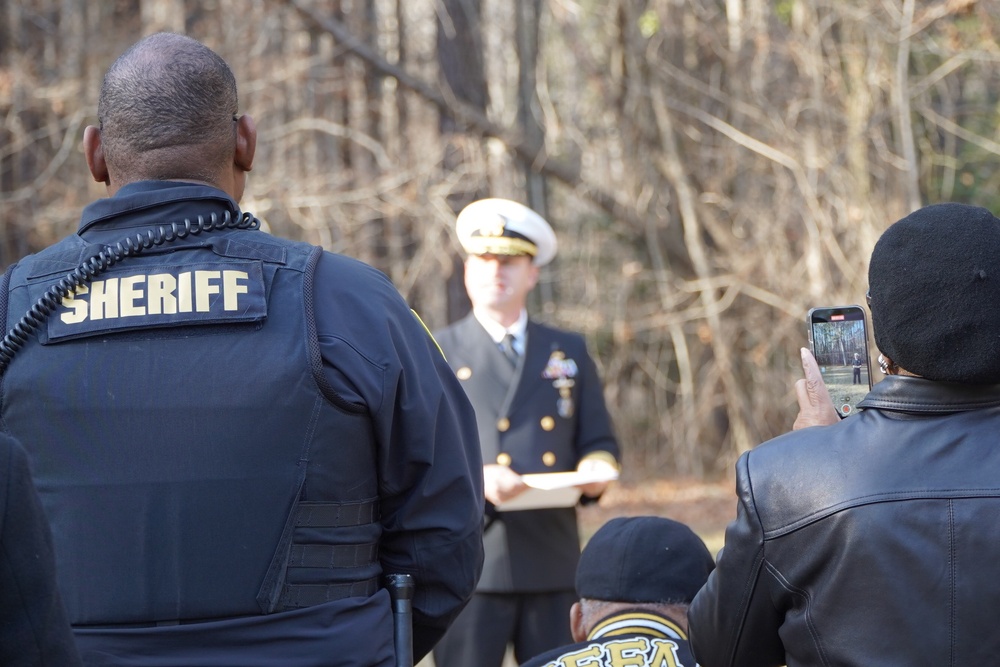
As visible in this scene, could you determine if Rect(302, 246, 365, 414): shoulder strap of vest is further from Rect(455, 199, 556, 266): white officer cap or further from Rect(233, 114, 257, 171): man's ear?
Rect(455, 199, 556, 266): white officer cap

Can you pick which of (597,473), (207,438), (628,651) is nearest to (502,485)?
(597,473)

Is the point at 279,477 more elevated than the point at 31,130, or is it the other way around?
the point at 31,130

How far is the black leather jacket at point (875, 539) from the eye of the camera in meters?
1.88

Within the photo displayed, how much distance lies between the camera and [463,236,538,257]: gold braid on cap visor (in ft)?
14.4

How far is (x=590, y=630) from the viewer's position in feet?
8.98

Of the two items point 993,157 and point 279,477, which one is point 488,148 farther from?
point 279,477

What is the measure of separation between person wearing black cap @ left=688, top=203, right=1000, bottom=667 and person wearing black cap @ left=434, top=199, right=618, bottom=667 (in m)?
1.97

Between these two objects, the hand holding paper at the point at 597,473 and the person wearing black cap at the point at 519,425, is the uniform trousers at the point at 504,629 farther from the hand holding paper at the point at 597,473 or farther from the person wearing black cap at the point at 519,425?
the hand holding paper at the point at 597,473

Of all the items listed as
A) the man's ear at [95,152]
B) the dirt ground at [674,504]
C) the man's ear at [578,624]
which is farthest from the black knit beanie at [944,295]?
the dirt ground at [674,504]

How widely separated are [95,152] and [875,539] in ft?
5.43

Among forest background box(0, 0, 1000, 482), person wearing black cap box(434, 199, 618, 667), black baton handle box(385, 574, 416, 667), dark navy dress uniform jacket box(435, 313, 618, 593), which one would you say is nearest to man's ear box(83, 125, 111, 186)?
black baton handle box(385, 574, 416, 667)

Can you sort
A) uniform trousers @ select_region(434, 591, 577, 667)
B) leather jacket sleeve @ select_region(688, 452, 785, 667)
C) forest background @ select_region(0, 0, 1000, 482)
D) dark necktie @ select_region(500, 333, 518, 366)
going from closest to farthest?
1. leather jacket sleeve @ select_region(688, 452, 785, 667)
2. uniform trousers @ select_region(434, 591, 577, 667)
3. dark necktie @ select_region(500, 333, 518, 366)
4. forest background @ select_region(0, 0, 1000, 482)

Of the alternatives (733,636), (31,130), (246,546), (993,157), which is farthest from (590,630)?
(31,130)

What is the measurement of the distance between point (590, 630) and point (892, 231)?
1.20 metres
